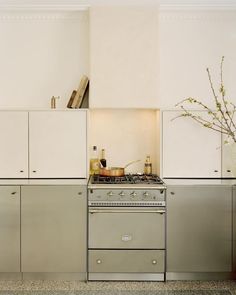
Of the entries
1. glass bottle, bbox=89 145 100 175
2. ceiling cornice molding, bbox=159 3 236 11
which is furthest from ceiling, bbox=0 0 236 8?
glass bottle, bbox=89 145 100 175

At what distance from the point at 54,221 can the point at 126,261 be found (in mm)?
753

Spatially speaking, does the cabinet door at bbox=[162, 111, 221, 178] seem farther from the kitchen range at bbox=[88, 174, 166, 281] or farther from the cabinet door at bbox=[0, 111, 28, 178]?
the cabinet door at bbox=[0, 111, 28, 178]

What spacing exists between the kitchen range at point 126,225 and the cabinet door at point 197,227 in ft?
0.34

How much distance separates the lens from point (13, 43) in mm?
3186

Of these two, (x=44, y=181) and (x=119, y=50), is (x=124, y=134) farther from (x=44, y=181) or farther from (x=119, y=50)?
(x=44, y=181)

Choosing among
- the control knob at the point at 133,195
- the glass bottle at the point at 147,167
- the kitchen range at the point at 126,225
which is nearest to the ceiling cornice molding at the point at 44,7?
the glass bottle at the point at 147,167

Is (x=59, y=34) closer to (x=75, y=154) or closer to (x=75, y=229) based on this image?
(x=75, y=154)

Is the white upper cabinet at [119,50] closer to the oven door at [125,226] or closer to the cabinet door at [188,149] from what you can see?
the cabinet door at [188,149]

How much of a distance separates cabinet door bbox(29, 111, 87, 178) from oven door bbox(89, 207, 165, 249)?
0.52 m

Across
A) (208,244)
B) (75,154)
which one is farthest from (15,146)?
(208,244)

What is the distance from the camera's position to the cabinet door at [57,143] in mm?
2883

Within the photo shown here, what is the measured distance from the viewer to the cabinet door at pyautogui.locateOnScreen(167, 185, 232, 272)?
2701 mm

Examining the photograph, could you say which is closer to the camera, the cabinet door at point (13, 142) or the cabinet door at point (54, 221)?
the cabinet door at point (54, 221)

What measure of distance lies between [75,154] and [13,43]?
1.42m
